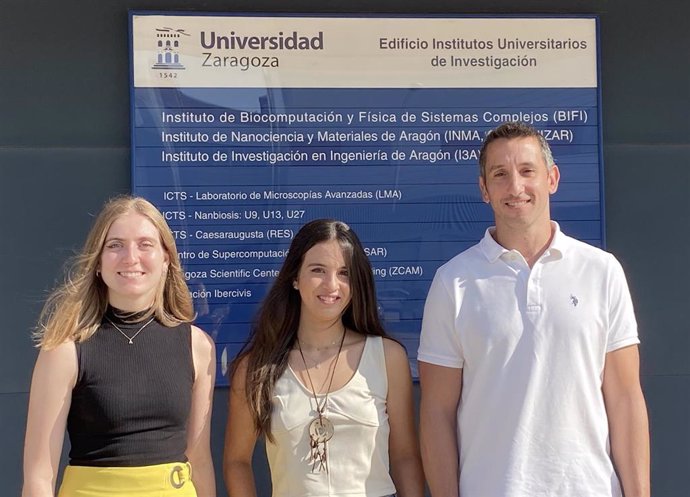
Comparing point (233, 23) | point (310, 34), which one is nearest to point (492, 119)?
point (310, 34)

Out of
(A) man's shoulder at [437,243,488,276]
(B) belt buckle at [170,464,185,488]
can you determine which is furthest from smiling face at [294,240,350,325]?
(B) belt buckle at [170,464,185,488]

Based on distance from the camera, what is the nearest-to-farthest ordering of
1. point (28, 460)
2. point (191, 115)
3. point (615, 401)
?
point (28, 460) → point (615, 401) → point (191, 115)

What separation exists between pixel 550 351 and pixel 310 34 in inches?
70.6

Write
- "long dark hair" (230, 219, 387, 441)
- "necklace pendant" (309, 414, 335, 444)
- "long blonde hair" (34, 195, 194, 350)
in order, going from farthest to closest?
"long dark hair" (230, 219, 387, 441), "necklace pendant" (309, 414, 335, 444), "long blonde hair" (34, 195, 194, 350)

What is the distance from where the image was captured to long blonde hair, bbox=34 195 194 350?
8.30 feet

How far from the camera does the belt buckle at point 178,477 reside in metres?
2.51

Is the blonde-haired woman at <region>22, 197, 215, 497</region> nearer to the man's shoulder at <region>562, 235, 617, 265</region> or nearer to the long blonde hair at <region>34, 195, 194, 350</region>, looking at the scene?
the long blonde hair at <region>34, 195, 194, 350</region>

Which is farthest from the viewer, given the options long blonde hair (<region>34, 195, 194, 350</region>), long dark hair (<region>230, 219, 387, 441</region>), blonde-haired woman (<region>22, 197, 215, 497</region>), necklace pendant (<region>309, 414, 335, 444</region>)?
long dark hair (<region>230, 219, 387, 441</region>)

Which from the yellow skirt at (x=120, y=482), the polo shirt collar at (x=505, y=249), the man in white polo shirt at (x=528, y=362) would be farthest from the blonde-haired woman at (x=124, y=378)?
the polo shirt collar at (x=505, y=249)

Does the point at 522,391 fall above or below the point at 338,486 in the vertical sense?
above

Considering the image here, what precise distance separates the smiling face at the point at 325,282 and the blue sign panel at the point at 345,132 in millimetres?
779

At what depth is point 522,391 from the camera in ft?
8.18

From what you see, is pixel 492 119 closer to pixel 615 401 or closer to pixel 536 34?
pixel 536 34

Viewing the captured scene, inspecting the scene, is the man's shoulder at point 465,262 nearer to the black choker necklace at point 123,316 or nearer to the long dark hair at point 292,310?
the long dark hair at point 292,310
